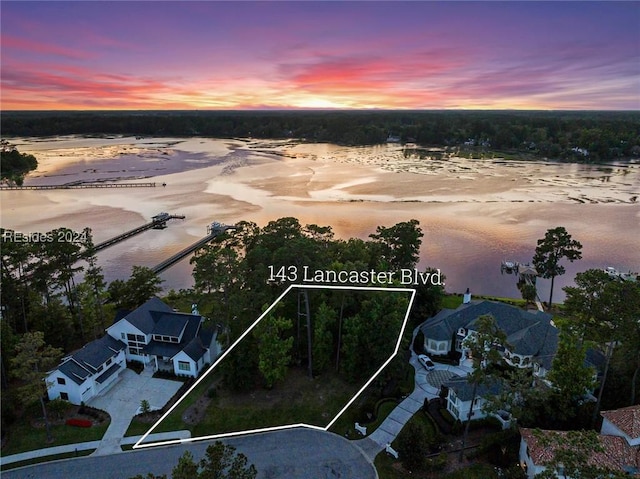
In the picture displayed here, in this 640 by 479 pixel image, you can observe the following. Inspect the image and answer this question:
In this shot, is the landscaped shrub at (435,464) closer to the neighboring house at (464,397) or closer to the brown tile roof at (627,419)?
the neighboring house at (464,397)

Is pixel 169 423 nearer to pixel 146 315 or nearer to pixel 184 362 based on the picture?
pixel 184 362

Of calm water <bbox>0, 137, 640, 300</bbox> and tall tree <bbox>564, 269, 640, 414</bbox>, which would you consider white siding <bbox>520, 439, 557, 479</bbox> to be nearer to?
tall tree <bbox>564, 269, 640, 414</bbox>

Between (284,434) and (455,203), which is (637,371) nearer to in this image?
(284,434)

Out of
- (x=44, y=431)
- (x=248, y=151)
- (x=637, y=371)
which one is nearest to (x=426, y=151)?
(x=248, y=151)

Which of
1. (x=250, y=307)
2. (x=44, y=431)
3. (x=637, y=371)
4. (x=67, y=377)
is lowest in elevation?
(x=44, y=431)

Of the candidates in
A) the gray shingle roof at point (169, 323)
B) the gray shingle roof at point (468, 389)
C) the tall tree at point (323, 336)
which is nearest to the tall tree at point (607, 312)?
the gray shingle roof at point (468, 389)
